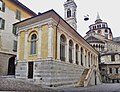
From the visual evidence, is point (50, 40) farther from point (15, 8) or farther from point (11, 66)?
point (15, 8)

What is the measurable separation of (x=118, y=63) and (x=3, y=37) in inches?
1107

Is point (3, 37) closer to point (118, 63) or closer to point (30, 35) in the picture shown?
point (30, 35)

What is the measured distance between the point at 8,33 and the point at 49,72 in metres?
10.7

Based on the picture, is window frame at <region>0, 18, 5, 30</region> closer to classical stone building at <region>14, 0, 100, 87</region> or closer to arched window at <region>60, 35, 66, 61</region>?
classical stone building at <region>14, 0, 100, 87</region>

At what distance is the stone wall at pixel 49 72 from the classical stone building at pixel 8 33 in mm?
4994

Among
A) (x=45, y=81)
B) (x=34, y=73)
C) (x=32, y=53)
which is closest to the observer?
(x=45, y=81)

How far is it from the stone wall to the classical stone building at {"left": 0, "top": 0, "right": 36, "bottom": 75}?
4.99 m

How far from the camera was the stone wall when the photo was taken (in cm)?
1495

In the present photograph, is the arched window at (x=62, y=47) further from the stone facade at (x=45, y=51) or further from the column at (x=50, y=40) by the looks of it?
the column at (x=50, y=40)

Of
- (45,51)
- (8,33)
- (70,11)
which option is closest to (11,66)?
(8,33)

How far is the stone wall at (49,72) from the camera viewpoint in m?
15.0

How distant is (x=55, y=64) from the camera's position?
15.5 meters

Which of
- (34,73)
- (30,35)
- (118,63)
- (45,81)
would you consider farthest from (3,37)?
(118,63)

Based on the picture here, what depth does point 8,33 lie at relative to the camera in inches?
896
